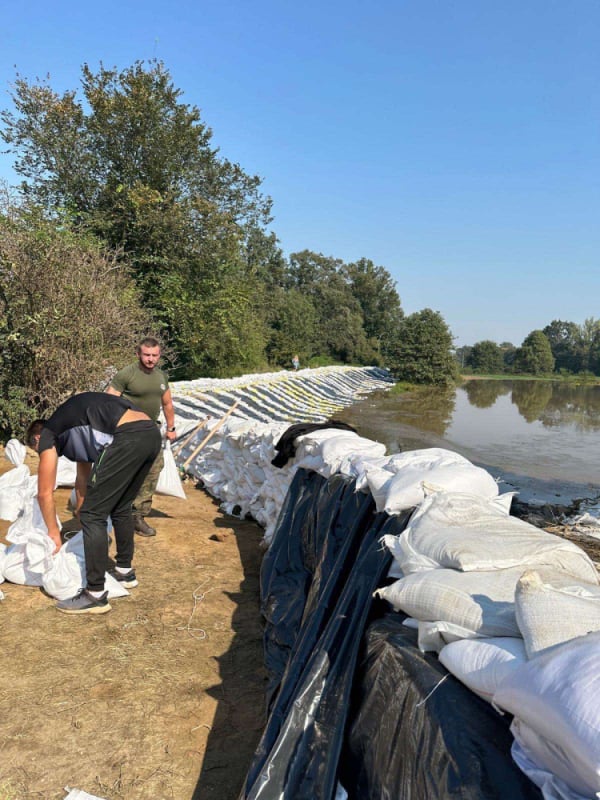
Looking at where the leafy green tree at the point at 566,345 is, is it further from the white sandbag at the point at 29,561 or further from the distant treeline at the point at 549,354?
the white sandbag at the point at 29,561

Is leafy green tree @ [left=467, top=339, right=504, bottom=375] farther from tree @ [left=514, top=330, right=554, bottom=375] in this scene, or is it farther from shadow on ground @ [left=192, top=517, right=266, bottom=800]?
shadow on ground @ [left=192, top=517, right=266, bottom=800]

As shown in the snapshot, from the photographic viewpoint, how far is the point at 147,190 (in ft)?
53.6

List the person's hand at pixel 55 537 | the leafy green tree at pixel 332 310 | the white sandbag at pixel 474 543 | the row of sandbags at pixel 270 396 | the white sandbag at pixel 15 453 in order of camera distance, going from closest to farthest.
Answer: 1. the white sandbag at pixel 474 543
2. the person's hand at pixel 55 537
3. the white sandbag at pixel 15 453
4. the row of sandbags at pixel 270 396
5. the leafy green tree at pixel 332 310

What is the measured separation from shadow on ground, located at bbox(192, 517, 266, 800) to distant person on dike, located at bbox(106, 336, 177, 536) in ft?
3.79

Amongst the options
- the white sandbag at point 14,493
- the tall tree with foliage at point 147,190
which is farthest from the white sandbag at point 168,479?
the tall tree with foliage at point 147,190

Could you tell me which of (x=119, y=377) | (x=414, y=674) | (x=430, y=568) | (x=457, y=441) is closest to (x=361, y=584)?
(x=430, y=568)

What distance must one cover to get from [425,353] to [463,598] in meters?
30.5

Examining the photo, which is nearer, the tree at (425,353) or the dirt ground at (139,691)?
the dirt ground at (139,691)

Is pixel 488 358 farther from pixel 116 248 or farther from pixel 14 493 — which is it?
pixel 14 493

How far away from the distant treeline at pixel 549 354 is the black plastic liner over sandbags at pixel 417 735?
50163 millimetres

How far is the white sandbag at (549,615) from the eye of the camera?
117 centimetres

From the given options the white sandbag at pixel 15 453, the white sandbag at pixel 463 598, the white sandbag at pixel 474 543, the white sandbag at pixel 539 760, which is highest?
the white sandbag at pixel 474 543

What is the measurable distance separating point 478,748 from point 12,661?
223cm

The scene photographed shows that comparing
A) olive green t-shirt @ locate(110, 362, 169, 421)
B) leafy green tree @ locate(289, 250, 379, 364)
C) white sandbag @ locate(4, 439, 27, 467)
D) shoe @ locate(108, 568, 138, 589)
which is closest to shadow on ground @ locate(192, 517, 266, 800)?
shoe @ locate(108, 568, 138, 589)
